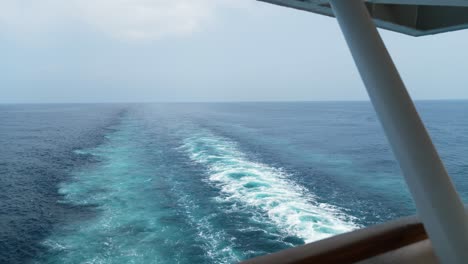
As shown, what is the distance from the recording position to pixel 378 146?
32.0 meters

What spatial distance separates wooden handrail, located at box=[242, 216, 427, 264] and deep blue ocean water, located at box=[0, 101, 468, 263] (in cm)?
1041

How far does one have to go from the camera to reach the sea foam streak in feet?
42.4

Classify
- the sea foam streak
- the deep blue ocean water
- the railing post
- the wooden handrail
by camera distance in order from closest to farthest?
1. the railing post
2. the wooden handrail
3. the deep blue ocean water
4. the sea foam streak

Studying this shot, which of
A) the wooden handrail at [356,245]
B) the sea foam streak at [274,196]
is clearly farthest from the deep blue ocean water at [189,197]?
the wooden handrail at [356,245]

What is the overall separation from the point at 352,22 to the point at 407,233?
1172 millimetres

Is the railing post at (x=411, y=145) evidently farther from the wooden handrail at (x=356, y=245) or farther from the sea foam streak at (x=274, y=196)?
the sea foam streak at (x=274, y=196)

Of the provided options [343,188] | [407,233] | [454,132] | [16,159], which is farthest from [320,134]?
[407,233]

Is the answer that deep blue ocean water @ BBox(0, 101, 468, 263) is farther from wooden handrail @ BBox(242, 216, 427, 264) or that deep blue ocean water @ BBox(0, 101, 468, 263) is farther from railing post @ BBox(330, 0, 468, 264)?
railing post @ BBox(330, 0, 468, 264)

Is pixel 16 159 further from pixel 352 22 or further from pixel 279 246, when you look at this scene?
pixel 352 22

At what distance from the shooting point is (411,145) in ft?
4.14

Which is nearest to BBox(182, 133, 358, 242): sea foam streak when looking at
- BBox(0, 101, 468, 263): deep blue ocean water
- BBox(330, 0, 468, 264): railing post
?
BBox(0, 101, 468, 263): deep blue ocean water

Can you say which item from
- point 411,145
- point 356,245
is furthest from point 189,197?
point 411,145

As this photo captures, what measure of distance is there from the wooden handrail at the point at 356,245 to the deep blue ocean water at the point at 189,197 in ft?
34.2

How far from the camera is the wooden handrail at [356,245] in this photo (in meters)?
1.37
